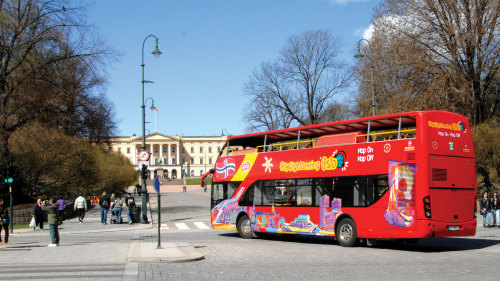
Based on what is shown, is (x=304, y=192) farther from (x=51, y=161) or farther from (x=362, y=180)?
(x=51, y=161)

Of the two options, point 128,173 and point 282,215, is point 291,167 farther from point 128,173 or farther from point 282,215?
point 128,173

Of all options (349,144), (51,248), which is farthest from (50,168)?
(349,144)

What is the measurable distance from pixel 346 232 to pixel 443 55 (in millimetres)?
17105

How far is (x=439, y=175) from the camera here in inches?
585

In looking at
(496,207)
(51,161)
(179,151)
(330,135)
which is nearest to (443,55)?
(496,207)

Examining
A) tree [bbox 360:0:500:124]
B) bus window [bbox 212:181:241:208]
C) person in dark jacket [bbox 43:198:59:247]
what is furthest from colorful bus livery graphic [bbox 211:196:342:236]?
tree [bbox 360:0:500:124]

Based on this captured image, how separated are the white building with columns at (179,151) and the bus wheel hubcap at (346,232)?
143119mm

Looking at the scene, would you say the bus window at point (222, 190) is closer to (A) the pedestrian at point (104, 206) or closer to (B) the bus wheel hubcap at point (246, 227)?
(B) the bus wheel hubcap at point (246, 227)

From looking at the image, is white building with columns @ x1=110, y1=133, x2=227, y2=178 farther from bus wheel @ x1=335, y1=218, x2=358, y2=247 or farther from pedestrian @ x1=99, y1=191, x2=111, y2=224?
bus wheel @ x1=335, y1=218, x2=358, y2=247

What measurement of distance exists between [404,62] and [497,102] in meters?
6.18

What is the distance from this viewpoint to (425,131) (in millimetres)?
14664

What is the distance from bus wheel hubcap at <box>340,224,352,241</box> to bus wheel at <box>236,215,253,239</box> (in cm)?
455

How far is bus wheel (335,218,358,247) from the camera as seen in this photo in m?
16.5

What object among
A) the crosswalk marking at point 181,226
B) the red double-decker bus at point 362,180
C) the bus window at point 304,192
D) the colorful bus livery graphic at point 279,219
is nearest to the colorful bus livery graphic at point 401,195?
the red double-decker bus at point 362,180
